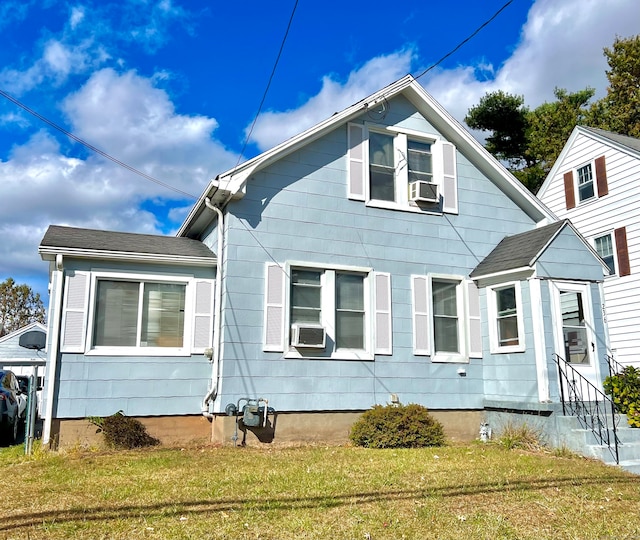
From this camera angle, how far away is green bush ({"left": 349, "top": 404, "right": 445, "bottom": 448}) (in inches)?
368

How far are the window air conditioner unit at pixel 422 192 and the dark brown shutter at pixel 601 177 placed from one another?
26.6 feet

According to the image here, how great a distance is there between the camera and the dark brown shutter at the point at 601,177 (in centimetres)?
1697

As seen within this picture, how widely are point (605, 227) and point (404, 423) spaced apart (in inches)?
422

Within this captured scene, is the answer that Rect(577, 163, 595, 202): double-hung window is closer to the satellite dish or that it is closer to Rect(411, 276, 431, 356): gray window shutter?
Rect(411, 276, 431, 356): gray window shutter

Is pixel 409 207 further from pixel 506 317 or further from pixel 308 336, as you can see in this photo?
pixel 308 336

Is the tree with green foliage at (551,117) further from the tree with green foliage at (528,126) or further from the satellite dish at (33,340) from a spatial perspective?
the satellite dish at (33,340)

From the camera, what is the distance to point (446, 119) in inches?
471

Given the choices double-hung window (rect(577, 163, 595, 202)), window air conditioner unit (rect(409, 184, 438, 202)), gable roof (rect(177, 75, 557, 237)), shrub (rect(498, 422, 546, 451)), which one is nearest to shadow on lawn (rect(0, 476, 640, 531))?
shrub (rect(498, 422, 546, 451))

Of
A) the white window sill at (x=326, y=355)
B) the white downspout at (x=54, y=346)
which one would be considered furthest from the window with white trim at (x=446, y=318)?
the white downspout at (x=54, y=346)

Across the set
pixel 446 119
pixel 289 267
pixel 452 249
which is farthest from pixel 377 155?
pixel 289 267

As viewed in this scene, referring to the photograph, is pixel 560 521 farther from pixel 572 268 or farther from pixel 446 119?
pixel 446 119

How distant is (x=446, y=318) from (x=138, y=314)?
5.82 meters

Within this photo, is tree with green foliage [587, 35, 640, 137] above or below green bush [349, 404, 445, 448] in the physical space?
above

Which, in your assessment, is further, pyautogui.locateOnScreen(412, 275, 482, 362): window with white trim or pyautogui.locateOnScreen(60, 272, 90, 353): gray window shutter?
pyautogui.locateOnScreen(412, 275, 482, 362): window with white trim
